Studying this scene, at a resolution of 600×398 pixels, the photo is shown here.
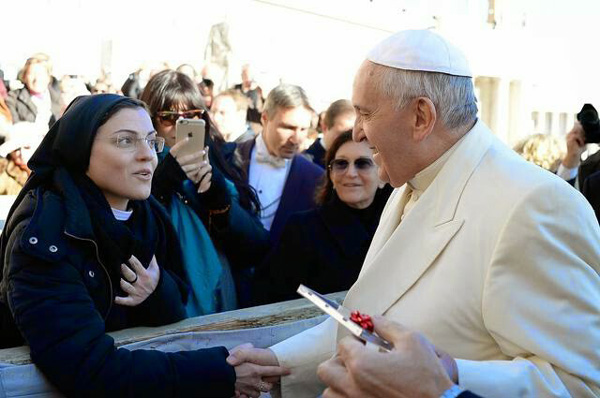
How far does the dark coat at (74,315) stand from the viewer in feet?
7.66

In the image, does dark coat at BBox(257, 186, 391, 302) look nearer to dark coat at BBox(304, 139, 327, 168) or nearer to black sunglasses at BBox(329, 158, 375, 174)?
black sunglasses at BBox(329, 158, 375, 174)

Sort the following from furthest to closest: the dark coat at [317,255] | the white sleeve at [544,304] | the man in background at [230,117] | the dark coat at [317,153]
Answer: the man in background at [230,117] < the dark coat at [317,153] < the dark coat at [317,255] < the white sleeve at [544,304]

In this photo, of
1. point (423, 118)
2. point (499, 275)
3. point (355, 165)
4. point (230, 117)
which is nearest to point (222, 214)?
point (355, 165)

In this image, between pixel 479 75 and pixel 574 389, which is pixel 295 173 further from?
pixel 479 75

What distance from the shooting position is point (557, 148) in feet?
26.2

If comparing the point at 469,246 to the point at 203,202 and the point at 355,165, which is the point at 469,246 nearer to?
the point at 203,202

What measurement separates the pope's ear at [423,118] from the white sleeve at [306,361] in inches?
29.8

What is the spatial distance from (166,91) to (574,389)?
105 inches

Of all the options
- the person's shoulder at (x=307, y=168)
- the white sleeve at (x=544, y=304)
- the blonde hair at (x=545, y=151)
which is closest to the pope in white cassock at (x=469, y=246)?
the white sleeve at (x=544, y=304)

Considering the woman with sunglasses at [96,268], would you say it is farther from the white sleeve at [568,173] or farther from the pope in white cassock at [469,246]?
the white sleeve at [568,173]

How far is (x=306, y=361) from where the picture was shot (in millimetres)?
2664

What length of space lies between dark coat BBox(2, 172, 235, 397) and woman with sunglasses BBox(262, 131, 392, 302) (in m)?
1.29

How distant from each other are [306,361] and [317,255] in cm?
127

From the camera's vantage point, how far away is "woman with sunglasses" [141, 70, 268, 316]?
353 centimetres
